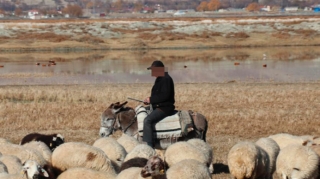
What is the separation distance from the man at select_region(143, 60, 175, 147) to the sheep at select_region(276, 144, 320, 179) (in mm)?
2818

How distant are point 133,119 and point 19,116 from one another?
763 centimetres

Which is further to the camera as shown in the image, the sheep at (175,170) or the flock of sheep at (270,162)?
the flock of sheep at (270,162)

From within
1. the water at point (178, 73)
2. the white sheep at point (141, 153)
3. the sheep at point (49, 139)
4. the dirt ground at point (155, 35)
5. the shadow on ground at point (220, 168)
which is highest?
the white sheep at point (141, 153)

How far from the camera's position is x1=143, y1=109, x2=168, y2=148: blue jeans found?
12952 millimetres

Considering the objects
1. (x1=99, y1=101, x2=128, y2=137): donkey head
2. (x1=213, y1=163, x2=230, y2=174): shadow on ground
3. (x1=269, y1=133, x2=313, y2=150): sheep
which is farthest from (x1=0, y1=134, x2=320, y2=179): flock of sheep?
(x1=99, y1=101, x2=128, y2=137): donkey head

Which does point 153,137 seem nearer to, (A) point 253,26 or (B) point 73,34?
(B) point 73,34

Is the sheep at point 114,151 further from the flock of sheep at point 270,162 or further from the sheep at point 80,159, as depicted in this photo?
the flock of sheep at point 270,162

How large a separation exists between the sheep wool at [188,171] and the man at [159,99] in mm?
3379

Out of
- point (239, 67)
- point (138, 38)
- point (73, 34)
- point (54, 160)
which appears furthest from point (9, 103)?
point (73, 34)

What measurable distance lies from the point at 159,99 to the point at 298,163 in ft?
11.0

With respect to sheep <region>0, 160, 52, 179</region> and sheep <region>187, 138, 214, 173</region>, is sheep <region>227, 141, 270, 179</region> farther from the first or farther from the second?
sheep <region>0, 160, 52, 179</region>

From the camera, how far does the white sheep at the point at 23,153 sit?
1073cm

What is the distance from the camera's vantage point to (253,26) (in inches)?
3750

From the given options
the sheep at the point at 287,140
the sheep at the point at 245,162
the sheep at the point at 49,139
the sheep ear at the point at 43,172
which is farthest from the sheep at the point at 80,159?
the sheep at the point at 287,140
